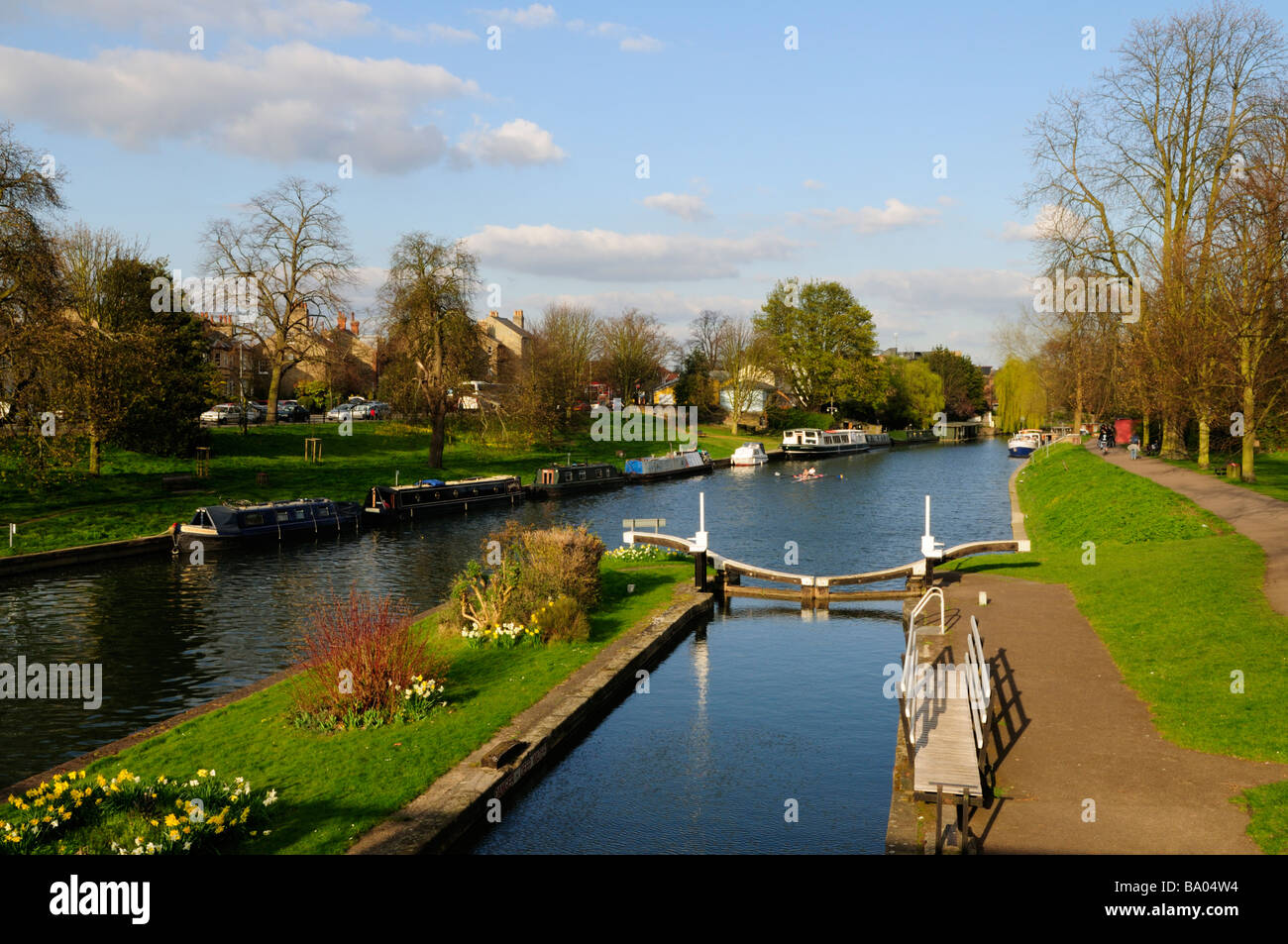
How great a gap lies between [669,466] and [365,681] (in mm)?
61036

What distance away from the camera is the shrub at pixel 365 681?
575 inches

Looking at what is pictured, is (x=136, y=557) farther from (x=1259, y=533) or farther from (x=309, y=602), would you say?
(x=1259, y=533)

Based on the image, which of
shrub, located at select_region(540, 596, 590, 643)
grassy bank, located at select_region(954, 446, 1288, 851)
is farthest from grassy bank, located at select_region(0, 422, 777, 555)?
grassy bank, located at select_region(954, 446, 1288, 851)

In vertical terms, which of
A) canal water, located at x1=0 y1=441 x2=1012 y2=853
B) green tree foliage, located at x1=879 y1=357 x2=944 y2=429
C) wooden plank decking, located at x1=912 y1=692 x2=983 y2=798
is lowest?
canal water, located at x1=0 y1=441 x2=1012 y2=853

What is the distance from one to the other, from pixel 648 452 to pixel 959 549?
58477 mm

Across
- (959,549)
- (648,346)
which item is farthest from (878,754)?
(648,346)

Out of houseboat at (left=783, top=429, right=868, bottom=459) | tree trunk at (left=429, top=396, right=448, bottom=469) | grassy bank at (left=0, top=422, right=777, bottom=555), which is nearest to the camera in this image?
grassy bank at (left=0, top=422, right=777, bottom=555)

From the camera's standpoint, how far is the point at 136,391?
145 ft

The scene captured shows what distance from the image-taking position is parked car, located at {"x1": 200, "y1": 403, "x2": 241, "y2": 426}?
238 ft

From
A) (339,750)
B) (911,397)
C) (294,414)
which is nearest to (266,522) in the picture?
(339,750)

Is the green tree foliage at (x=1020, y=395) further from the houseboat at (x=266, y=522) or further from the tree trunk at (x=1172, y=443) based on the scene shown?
the houseboat at (x=266, y=522)

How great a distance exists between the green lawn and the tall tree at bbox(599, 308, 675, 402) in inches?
2662

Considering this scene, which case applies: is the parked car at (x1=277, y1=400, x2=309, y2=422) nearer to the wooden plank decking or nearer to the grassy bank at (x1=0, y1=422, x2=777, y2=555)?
the grassy bank at (x1=0, y1=422, x2=777, y2=555)

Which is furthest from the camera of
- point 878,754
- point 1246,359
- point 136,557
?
point 1246,359
